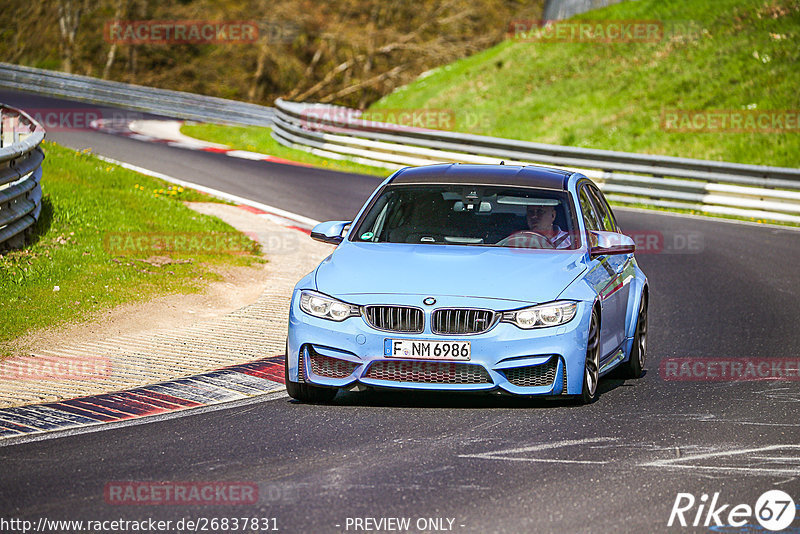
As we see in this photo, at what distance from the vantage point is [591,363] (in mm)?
7941

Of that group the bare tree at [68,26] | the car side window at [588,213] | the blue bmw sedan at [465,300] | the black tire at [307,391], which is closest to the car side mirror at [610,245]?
the blue bmw sedan at [465,300]

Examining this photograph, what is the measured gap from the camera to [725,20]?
35.2m

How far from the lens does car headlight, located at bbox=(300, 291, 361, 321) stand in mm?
7688

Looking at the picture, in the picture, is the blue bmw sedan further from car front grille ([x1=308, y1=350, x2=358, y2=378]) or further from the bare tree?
the bare tree

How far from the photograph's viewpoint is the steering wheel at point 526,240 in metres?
8.56

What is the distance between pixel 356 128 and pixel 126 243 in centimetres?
1465

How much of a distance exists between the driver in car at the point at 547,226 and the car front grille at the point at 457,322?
1.29 metres

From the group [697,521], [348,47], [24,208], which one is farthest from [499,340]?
[348,47]

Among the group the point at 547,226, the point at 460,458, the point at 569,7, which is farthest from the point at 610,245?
the point at 569,7

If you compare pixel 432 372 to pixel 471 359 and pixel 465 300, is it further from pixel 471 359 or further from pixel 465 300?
pixel 465 300

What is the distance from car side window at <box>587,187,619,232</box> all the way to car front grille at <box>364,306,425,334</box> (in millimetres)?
2686

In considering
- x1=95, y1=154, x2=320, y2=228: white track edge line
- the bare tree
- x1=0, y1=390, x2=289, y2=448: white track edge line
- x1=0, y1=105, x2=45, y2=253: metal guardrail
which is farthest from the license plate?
the bare tree

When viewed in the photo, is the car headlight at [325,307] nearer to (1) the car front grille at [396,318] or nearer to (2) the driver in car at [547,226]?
(1) the car front grille at [396,318]

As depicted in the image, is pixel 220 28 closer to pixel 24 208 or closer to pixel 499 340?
pixel 24 208
